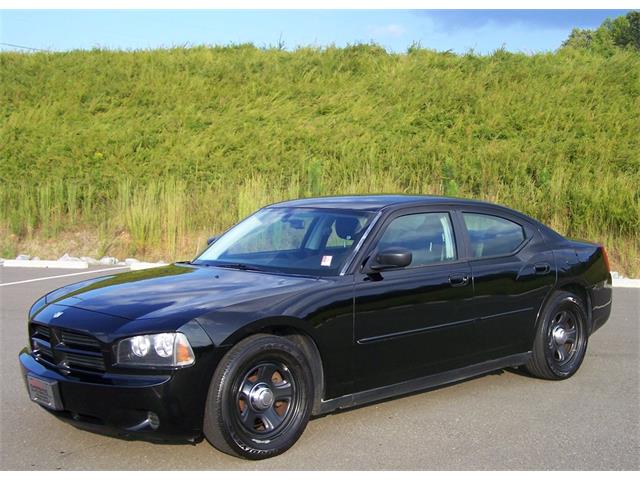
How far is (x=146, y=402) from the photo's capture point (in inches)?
171

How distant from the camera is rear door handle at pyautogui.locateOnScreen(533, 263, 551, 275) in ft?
21.3

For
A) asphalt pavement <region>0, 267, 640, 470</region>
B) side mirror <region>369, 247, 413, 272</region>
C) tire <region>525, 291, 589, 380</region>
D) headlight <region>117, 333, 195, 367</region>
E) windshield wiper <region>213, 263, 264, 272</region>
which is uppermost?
side mirror <region>369, 247, 413, 272</region>

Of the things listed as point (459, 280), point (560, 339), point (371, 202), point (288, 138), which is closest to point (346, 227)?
point (371, 202)

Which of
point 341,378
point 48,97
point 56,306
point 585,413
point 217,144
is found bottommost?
point 585,413

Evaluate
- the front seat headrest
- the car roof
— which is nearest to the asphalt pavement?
the front seat headrest

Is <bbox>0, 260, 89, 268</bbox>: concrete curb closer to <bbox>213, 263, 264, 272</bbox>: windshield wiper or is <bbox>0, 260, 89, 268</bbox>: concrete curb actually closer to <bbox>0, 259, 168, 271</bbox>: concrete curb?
<bbox>0, 259, 168, 271</bbox>: concrete curb

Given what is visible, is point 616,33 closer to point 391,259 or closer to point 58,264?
point 58,264

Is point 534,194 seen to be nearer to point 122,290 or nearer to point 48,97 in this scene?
point 122,290

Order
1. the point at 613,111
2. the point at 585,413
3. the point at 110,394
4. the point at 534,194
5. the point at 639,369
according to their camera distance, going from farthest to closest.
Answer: the point at 613,111 → the point at 534,194 → the point at 639,369 → the point at 585,413 → the point at 110,394

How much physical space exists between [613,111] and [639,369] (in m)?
23.1

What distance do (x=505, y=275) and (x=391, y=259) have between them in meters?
1.34

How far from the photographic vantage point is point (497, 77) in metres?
32.0

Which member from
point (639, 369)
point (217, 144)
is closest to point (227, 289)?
point (639, 369)

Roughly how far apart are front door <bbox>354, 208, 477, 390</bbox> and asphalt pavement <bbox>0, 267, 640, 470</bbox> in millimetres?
375
